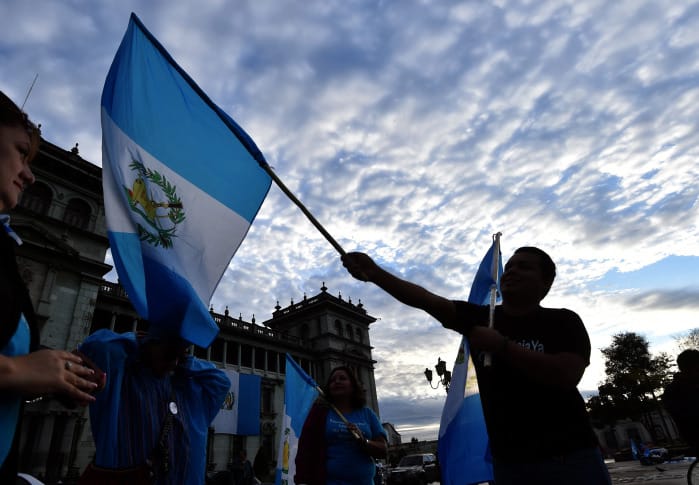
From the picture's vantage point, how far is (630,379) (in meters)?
44.7

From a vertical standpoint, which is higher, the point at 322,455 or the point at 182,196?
the point at 182,196

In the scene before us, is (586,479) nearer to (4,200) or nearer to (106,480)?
(106,480)

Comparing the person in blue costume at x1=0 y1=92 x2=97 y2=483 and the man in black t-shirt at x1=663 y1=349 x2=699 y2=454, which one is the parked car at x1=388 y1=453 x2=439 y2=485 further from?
the person in blue costume at x1=0 y1=92 x2=97 y2=483

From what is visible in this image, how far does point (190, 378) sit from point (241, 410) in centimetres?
853

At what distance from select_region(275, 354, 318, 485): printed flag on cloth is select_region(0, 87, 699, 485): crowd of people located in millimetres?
5393

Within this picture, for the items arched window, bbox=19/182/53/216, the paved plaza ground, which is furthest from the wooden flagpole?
arched window, bbox=19/182/53/216

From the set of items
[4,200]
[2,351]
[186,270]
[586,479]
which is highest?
[186,270]

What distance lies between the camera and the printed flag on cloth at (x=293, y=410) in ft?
26.3

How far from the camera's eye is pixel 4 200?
1530mm

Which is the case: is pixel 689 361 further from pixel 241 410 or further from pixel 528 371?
pixel 241 410

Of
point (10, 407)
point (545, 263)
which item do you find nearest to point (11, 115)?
point (10, 407)

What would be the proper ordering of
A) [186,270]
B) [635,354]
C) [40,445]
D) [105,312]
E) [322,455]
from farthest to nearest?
1. [635,354]
2. [105,312]
3. [40,445]
4. [322,455]
5. [186,270]

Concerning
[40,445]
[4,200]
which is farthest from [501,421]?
[40,445]

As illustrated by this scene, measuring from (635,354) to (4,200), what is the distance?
5925 cm
